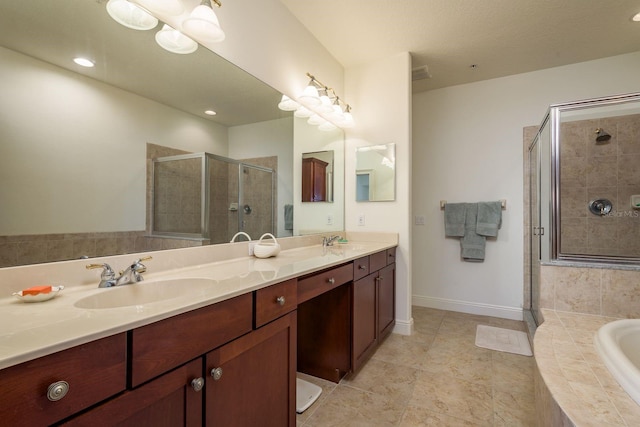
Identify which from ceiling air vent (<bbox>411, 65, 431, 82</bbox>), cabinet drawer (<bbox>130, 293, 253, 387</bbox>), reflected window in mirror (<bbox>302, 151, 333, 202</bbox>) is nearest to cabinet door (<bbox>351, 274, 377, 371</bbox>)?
reflected window in mirror (<bbox>302, 151, 333, 202</bbox>)

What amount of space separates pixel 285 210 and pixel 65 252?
1309 mm

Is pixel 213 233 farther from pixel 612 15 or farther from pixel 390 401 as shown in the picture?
pixel 612 15

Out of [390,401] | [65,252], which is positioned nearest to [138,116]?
[65,252]

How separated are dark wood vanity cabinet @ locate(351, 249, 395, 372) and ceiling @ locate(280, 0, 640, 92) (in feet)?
5.90

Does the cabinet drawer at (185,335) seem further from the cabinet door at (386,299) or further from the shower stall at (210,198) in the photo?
the cabinet door at (386,299)

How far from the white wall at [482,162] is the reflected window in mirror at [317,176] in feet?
4.21

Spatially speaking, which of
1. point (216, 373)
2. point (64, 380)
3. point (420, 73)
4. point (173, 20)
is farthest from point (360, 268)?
point (420, 73)

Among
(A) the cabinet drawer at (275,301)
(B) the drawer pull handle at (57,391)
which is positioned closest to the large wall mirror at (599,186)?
Answer: (A) the cabinet drawer at (275,301)

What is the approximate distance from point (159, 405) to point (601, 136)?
3.56 m

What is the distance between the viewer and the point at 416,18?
2180mm

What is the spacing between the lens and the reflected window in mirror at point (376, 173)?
267cm

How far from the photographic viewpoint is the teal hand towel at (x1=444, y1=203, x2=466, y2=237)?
312cm

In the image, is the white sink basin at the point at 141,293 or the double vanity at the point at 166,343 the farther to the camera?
the white sink basin at the point at 141,293

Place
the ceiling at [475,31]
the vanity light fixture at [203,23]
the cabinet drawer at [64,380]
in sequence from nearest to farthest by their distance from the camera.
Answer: the cabinet drawer at [64,380] < the vanity light fixture at [203,23] < the ceiling at [475,31]
